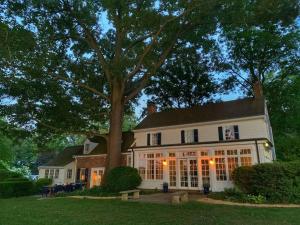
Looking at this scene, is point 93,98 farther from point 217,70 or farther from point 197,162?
point 217,70

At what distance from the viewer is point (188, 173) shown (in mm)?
17750

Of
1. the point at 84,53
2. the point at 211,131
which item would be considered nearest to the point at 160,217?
the point at 211,131

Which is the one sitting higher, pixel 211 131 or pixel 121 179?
pixel 211 131

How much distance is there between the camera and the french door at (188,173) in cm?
1745

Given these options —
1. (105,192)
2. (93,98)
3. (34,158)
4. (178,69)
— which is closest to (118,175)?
(105,192)

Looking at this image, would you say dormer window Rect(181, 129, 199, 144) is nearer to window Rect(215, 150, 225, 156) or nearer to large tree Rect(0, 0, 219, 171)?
window Rect(215, 150, 225, 156)

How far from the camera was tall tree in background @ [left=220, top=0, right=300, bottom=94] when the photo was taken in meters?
16.9

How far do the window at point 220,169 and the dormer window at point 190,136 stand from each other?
2.80 m

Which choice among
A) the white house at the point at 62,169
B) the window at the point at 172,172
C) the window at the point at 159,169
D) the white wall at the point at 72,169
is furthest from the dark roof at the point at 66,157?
the window at the point at 172,172

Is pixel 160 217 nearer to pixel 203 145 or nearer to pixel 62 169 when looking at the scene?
pixel 203 145

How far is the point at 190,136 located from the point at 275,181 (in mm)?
8082

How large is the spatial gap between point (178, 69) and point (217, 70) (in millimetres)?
4573

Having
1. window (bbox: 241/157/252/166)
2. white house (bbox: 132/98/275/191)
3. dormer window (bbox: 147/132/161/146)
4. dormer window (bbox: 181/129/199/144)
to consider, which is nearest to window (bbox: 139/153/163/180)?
white house (bbox: 132/98/275/191)

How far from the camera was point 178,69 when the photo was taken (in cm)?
2850
